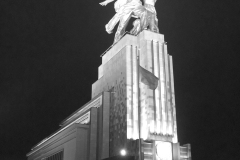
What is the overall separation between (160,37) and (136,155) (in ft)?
59.9

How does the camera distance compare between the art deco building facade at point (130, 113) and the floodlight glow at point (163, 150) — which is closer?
the floodlight glow at point (163, 150)

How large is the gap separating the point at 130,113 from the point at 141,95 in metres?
3.09

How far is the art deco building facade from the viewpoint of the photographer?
150 feet

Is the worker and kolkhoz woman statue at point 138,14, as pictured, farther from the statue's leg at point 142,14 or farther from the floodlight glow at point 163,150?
the floodlight glow at point 163,150

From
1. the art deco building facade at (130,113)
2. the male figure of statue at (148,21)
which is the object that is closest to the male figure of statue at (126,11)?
the male figure of statue at (148,21)

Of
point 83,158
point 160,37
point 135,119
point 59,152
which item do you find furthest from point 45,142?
point 160,37

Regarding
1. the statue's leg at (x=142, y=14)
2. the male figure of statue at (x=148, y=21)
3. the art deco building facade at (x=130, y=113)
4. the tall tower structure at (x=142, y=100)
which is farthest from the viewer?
the statue's leg at (x=142, y=14)

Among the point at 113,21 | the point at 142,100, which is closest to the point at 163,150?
the point at 142,100

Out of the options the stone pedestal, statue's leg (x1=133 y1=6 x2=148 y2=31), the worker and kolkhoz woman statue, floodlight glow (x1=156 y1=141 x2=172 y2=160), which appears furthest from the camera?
the worker and kolkhoz woman statue

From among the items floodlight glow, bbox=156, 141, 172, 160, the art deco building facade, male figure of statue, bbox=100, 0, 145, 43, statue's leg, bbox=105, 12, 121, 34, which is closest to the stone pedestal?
the art deco building facade

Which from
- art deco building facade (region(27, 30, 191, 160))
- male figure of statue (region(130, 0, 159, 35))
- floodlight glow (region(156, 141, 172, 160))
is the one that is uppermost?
male figure of statue (region(130, 0, 159, 35))

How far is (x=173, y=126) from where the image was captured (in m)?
47.7

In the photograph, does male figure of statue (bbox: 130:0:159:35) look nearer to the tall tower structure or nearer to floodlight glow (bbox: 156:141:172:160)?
the tall tower structure

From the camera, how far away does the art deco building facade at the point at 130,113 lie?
45844mm
